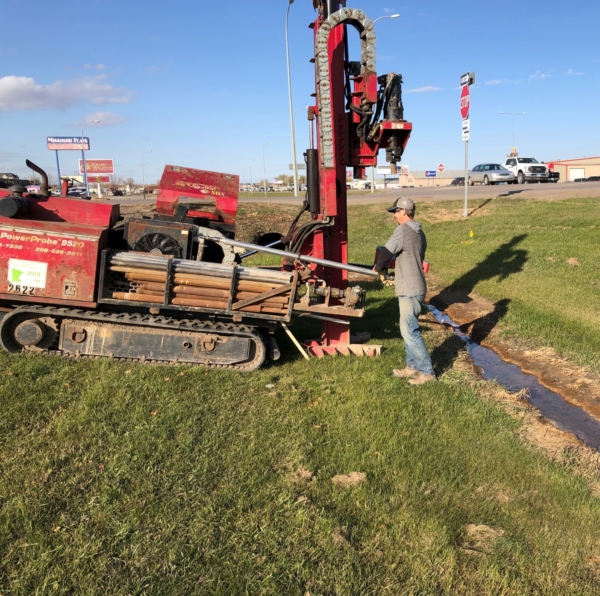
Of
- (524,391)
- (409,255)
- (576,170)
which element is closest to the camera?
(409,255)

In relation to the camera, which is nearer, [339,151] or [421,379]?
[421,379]

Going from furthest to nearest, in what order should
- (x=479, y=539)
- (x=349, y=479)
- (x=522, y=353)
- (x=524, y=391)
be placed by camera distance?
1. (x=522, y=353)
2. (x=524, y=391)
3. (x=349, y=479)
4. (x=479, y=539)

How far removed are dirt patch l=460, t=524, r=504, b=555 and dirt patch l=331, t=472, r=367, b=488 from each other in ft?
2.65

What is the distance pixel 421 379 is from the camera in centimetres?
602

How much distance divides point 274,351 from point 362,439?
6.27ft

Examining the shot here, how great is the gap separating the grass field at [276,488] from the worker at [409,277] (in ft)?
1.03

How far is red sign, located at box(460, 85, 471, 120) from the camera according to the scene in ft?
48.7

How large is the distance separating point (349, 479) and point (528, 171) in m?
34.1

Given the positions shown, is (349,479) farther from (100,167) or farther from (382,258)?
(100,167)

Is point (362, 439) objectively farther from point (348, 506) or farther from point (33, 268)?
point (33, 268)

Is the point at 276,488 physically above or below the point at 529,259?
below

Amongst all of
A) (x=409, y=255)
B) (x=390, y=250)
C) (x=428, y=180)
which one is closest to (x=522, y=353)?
(x=409, y=255)

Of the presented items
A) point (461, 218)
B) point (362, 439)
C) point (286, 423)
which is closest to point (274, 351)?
point (286, 423)

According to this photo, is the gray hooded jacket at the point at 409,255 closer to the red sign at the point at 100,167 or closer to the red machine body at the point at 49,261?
the red machine body at the point at 49,261
